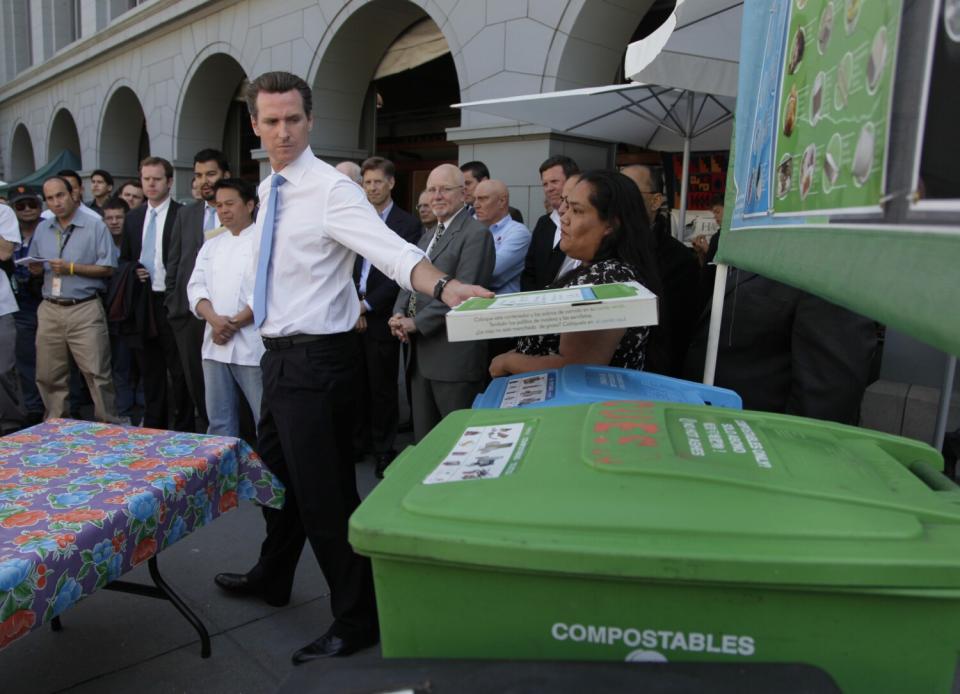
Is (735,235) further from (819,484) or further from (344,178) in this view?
(344,178)

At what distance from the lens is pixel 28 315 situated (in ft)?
20.4

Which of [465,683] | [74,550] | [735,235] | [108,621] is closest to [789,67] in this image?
[735,235]

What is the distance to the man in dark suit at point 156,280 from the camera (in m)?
5.23

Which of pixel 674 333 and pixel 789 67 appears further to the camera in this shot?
pixel 674 333

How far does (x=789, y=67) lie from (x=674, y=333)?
2508 mm

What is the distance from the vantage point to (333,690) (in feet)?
2.78

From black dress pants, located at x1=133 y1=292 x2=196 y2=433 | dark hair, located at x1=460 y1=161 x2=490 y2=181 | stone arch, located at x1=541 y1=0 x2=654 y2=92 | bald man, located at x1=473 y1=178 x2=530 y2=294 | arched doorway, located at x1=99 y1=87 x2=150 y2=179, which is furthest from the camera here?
arched doorway, located at x1=99 y1=87 x2=150 y2=179

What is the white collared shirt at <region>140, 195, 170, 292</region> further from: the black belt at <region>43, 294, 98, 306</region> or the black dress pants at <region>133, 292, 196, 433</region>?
the black belt at <region>43, 294, 98, 306</region>

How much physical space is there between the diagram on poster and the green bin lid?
400 millimetres

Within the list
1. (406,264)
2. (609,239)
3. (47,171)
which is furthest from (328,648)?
(47,171)

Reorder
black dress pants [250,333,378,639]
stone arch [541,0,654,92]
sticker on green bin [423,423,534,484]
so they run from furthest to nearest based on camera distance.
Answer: stone arch [541,0,654,92] → black dress pants [250,333,378,639] → sticker on green bin [423,423,534,484]

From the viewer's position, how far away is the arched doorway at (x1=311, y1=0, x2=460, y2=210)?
9258 millimetres

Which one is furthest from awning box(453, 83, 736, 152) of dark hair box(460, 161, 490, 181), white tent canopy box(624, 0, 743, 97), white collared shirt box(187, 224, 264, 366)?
white collared shirt box(187, 224, 264, 366)

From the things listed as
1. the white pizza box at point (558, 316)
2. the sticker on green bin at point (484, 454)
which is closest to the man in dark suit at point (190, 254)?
the white pizza box at point (558, 316)
